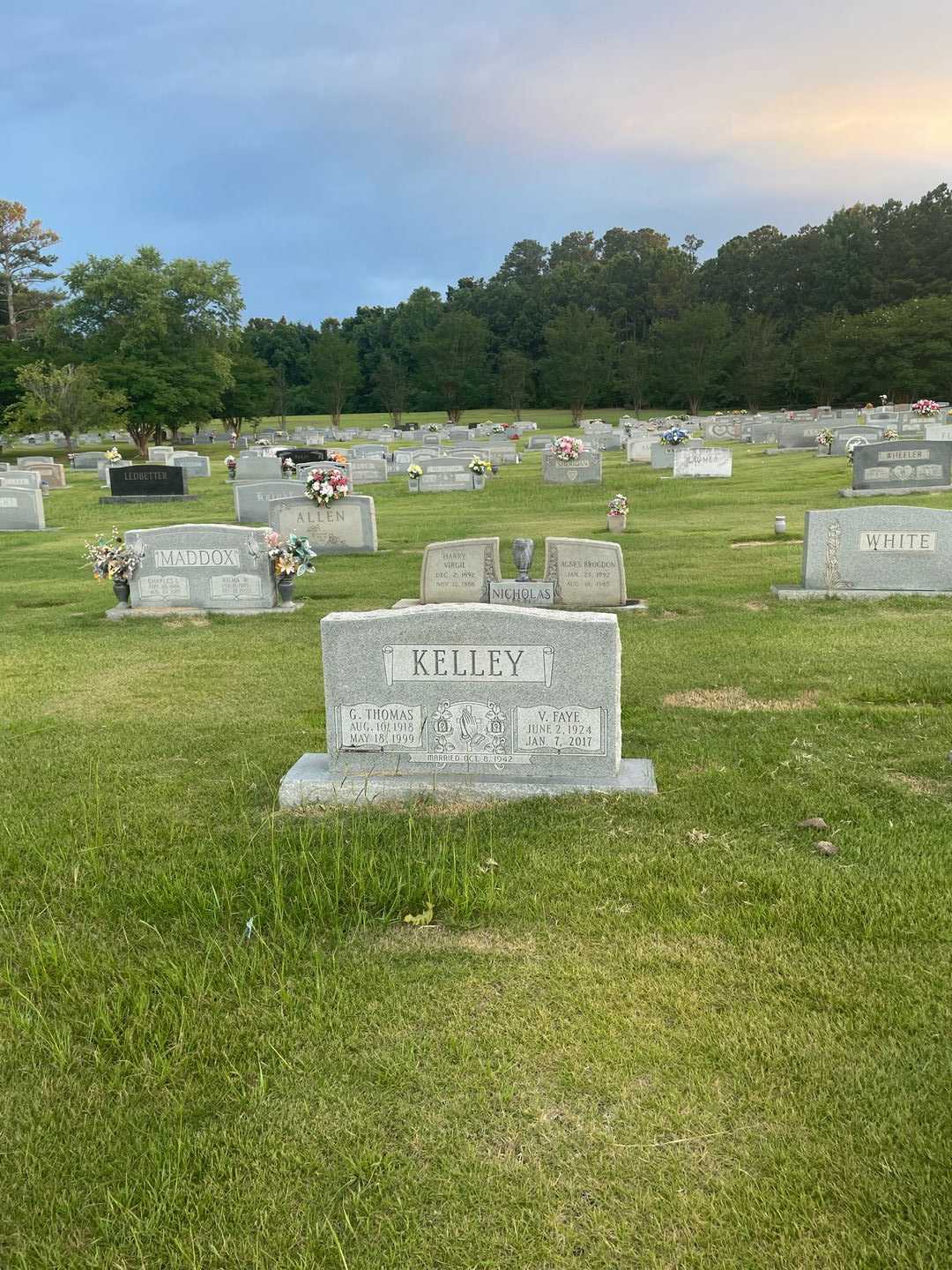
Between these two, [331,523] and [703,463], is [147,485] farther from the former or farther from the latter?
[703,463]

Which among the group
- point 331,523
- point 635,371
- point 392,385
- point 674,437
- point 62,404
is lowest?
point 331,523

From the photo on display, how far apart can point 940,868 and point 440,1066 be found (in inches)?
97.3

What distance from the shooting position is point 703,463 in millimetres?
27109

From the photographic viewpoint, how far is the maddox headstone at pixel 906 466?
20625 millimetres

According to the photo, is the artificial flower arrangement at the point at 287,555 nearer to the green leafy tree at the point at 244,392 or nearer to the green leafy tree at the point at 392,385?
the green leafy tree at the point at 244,392

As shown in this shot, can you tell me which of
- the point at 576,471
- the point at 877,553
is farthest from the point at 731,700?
the point at 576,471

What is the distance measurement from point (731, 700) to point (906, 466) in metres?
16.0

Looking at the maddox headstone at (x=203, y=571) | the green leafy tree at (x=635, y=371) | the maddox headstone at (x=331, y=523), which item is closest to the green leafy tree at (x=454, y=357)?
the green leafy tree at (x=635, y=371)

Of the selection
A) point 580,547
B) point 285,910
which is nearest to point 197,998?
point 285,910

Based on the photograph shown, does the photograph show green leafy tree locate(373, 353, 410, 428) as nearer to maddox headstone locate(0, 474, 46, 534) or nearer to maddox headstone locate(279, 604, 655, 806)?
maddox headstone locate(0, 474, 46, 534)

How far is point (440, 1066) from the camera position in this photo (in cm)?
311

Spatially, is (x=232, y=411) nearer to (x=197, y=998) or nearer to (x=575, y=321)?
(x=575, y=321)

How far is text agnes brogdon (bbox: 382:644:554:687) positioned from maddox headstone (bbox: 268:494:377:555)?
11.2 metres

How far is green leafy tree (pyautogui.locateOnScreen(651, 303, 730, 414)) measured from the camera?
68688 millimetres
